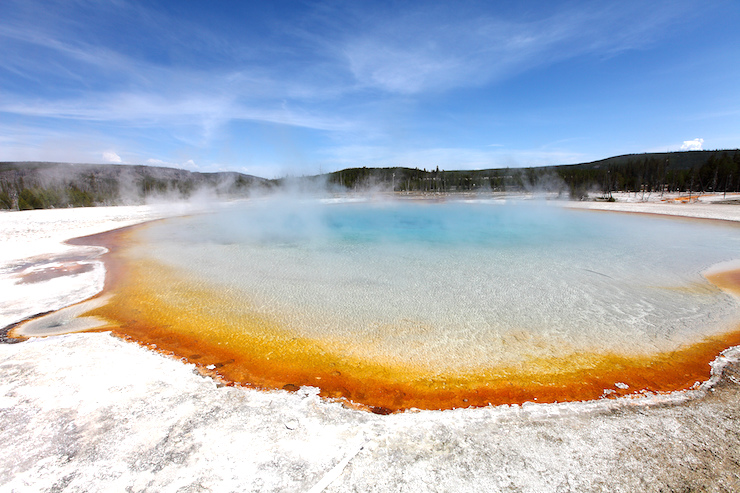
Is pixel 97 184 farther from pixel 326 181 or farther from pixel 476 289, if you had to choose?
pixel 476 289

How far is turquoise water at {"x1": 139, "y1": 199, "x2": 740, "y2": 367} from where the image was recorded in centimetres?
372

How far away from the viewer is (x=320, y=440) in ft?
7.13

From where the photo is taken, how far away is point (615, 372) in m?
3.08

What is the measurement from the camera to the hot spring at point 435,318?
298 centimetres

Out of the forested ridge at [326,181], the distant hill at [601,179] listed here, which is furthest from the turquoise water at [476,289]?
the distant hill at [601,179]

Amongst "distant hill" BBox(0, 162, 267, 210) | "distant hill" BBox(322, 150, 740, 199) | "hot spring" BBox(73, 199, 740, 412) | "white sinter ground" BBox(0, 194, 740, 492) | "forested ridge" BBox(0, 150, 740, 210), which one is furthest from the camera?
"distant hill" BBox(322, 150, 740, 199)

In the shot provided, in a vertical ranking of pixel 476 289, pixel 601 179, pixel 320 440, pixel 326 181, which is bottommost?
pixel 320 440

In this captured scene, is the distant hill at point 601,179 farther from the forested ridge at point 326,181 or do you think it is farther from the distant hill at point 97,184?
the distant hill at point 97,184

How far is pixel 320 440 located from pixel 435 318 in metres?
2.45

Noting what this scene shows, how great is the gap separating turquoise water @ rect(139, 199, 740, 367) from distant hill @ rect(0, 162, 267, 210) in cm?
2700

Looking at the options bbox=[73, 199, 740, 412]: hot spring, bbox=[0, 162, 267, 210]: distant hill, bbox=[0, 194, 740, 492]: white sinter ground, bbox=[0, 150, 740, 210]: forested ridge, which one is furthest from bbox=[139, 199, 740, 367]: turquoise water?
bbox=[0, 150, 740, 210]: forested ridge

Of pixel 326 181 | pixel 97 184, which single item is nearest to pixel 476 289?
pixel 97 184

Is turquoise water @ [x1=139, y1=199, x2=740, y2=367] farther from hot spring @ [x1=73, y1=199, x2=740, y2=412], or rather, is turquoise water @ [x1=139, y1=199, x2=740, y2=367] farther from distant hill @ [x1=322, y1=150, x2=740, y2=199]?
distant hill @ [x1=322, y1=150, x2=740, y2=199]

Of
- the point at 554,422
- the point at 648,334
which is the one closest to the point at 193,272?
the point at 554,422
